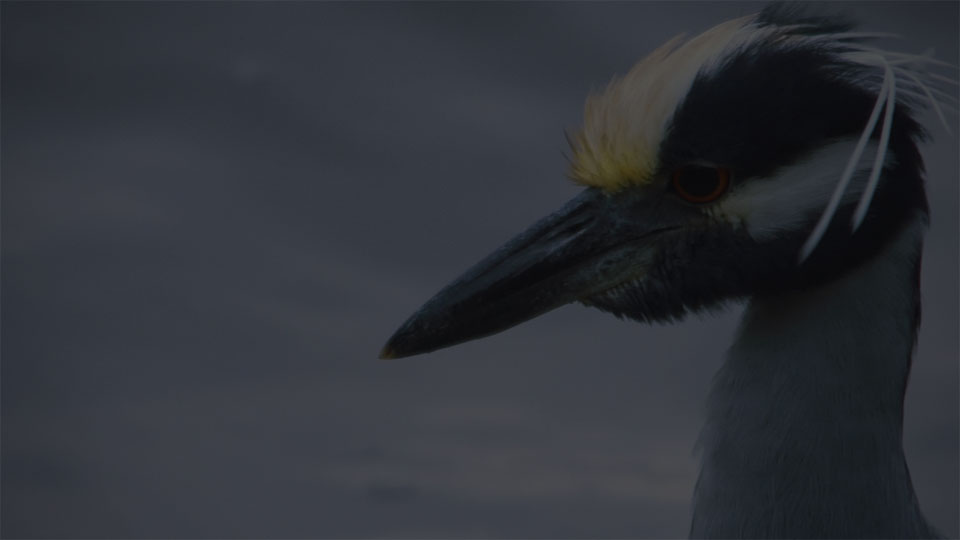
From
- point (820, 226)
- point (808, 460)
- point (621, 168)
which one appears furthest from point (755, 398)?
point (621, 168)

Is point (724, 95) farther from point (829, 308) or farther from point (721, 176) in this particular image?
point (829, 308)

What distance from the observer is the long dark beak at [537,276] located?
12.0 feet

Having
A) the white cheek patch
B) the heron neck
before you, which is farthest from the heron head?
the heron neck

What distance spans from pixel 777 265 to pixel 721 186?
0.30m

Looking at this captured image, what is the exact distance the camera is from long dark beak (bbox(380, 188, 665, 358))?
364 centimetres

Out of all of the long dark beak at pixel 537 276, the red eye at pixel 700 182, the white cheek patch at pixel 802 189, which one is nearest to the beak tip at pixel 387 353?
the long dark beak at pixel 537 276

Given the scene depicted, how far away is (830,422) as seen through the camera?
332 cm

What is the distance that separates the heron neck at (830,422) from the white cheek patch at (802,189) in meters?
0.22

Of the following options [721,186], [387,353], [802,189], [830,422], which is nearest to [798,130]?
[802,189]

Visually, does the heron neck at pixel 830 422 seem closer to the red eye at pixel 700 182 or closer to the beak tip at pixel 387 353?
the red eye at pixel 700 182

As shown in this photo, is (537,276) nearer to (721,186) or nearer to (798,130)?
(721,186)

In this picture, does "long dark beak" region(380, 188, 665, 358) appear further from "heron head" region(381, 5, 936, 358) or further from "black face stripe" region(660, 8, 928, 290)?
"black face stripe" region(660, 8, 928, 290)

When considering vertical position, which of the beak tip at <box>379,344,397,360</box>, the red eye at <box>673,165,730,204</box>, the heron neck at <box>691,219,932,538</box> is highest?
the red eye at <box>673,165,730,204</box>

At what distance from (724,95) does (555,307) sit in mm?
896
